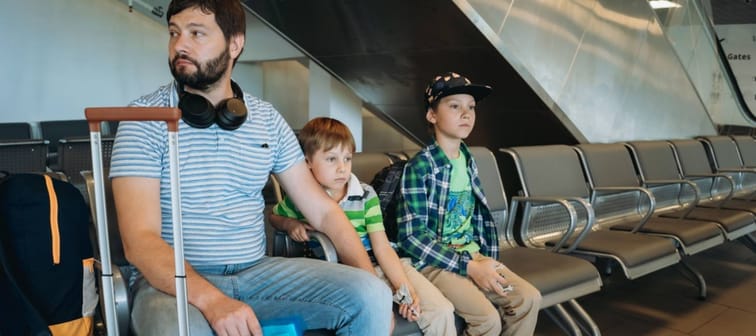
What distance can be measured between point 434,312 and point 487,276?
1.02 ft

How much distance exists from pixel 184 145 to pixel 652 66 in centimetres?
554

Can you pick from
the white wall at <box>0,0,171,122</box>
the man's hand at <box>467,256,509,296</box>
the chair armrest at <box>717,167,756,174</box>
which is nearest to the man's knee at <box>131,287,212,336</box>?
the man's hand at <box>467,256,509,296</box>

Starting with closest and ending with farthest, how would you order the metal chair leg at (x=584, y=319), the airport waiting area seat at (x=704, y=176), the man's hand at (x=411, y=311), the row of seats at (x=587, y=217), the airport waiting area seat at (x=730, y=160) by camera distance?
the man's hand at (x=411, y=311)
the row of seats at (x=587, y=217)
the metal chair leg at (x=584, y=319)
the airport waiting area seat at (x=704, y=176)
the airport waiting area seat at (x=730, y=160)

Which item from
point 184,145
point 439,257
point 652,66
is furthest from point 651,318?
point 652,66

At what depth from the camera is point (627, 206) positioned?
12.6ft

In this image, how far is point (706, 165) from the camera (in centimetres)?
485

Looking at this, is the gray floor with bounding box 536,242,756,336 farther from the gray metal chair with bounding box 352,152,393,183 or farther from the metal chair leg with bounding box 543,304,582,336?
the gray metal chair with bounding box 352,152,393,183

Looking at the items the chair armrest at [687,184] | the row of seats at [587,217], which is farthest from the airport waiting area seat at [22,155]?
the chair armrest at [687,184]

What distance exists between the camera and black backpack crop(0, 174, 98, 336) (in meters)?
1.51

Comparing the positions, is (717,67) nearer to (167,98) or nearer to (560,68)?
(560,68)

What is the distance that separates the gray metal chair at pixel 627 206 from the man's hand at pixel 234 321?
8.30 feet

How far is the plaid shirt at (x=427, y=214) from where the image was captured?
2111 mm

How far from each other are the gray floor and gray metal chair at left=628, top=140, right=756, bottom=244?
15.9 inches

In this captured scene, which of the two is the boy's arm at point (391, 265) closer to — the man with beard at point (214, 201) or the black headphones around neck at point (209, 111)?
the man with beard at point (214, 201)
